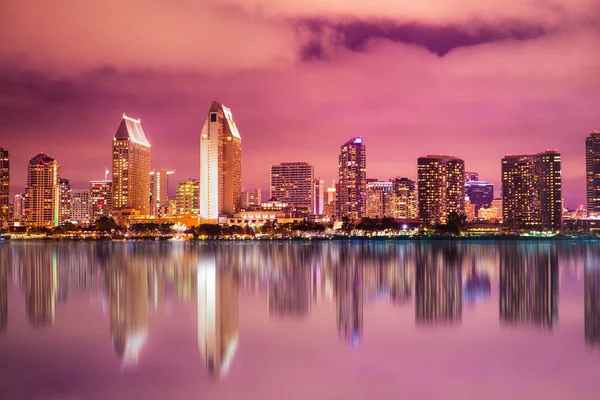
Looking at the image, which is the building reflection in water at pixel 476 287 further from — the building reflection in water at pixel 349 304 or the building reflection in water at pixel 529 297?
the building reflection in water at pixel 349 304

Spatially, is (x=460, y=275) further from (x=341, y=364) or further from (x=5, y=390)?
(x=5, y=390)

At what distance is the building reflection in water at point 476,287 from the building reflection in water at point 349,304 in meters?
5.80

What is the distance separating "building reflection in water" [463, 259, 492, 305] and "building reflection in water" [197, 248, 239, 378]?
492 inches

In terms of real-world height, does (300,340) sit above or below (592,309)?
above

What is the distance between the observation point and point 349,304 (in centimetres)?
3444

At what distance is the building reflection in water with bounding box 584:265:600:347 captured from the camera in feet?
81.9

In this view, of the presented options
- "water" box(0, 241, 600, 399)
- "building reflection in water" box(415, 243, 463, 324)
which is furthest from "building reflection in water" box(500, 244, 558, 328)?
"building reflection in water" box(415, 243, 463, 324)

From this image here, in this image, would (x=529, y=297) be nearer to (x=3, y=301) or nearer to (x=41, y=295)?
(x=41, y=295)

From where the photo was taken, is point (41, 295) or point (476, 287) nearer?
point (41, 295)

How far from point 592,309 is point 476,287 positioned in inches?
420

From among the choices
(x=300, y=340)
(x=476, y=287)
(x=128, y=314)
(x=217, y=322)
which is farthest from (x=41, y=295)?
(x=476, y=287)

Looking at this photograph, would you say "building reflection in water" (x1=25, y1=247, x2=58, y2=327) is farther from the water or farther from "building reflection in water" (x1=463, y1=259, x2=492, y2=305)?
"building reflection in water" (x1=463, y1=259, x2=492, y2=305)

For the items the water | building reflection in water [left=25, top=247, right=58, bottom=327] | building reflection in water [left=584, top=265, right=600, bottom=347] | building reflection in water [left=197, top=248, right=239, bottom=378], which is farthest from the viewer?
building reflection in water [left=25, top=247, right=58, bottom=327]

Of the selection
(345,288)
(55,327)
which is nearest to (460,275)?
(345,288)
